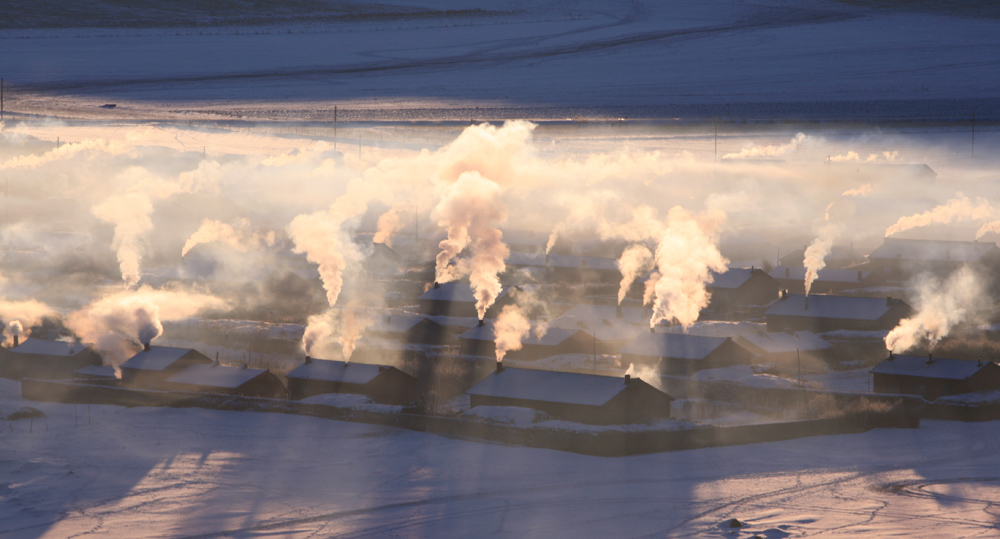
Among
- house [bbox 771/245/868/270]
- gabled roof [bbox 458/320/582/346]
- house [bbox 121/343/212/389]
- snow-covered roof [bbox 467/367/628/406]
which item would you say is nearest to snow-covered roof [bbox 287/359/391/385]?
snow-covered roof [bbox 467/367/628/406]

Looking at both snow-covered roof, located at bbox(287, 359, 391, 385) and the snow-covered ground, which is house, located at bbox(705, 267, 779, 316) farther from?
snow-covered roof, located at bbox(287, 359, 391, 385)

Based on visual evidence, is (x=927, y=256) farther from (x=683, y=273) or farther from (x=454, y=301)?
(x=454, y=301)

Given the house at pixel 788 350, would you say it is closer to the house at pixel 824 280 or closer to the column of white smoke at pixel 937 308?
the column of white smoke at pixel 937 308

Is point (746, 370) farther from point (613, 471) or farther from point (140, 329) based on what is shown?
point (140, 329)

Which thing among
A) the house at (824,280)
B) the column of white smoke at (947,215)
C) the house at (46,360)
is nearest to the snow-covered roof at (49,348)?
the house at (46,360)

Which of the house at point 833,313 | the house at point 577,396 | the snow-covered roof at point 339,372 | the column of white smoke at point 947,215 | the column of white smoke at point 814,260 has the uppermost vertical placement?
the column of white smoke at point 947,215

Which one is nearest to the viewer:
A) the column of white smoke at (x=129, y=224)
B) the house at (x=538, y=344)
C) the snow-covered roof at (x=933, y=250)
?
the house at (x=538, y=344)

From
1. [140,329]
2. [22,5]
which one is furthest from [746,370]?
[22,5]
